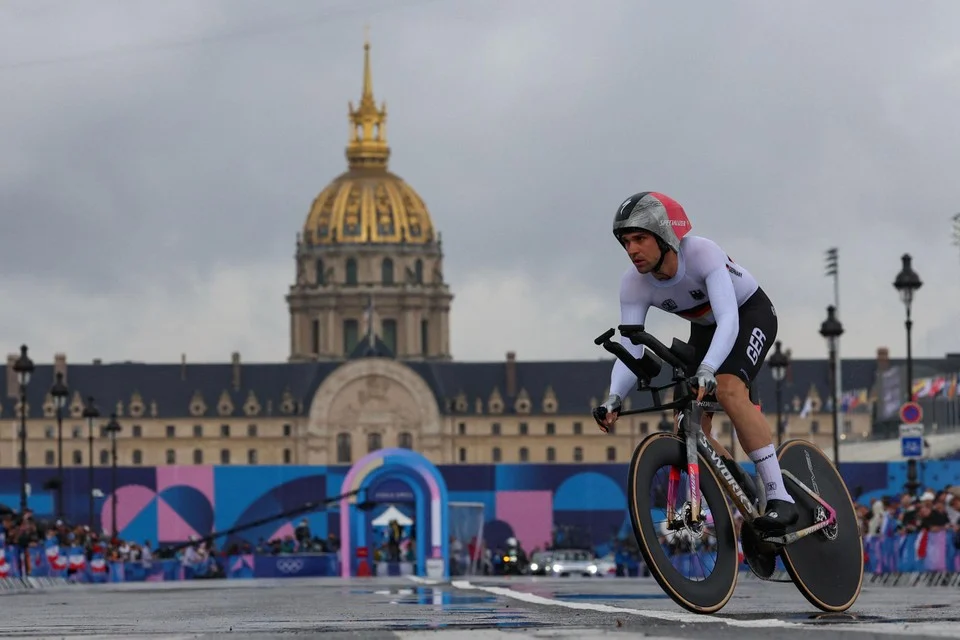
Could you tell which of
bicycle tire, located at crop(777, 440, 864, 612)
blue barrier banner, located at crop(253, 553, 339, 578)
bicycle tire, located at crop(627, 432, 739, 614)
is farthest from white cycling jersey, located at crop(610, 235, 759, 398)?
blue barrier banner, located at crop(253, 553, 339, 578)

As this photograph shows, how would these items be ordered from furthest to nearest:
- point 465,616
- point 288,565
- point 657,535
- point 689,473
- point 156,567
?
point 288,565 < point 156,567 < point 465,616 < point 689,473 < point 657,535

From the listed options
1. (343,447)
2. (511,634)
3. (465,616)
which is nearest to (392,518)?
(465,616)

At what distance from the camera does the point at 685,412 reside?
10008 millimetres

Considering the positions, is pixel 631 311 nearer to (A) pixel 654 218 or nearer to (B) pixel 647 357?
(B) pixel 647 357

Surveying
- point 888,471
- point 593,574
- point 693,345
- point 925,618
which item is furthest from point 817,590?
point 888,471

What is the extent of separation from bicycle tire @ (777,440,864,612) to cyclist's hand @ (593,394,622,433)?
843 mm

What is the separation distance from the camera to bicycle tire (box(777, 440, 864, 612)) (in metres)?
10.3

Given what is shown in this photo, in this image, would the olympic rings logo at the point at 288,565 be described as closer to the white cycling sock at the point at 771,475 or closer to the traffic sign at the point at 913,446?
the traffic sign at the point at 913,446

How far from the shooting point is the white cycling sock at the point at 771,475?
1037cm

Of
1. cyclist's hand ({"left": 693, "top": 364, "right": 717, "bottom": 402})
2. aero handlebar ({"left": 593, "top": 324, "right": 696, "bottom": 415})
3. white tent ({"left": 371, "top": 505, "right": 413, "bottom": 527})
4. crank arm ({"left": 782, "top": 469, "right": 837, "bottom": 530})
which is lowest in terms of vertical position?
white tent ({"left": 371, "top": 505, "right": 413, "bottom": 527})

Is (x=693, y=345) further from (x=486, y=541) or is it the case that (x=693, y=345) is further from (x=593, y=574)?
(x=486, y=541)

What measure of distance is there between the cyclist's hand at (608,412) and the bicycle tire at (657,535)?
12.5 inches

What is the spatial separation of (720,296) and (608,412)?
2.34ft

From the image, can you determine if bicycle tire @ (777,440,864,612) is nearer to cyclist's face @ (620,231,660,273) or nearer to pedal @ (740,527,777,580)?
pedal @ (740,527,777,580)
